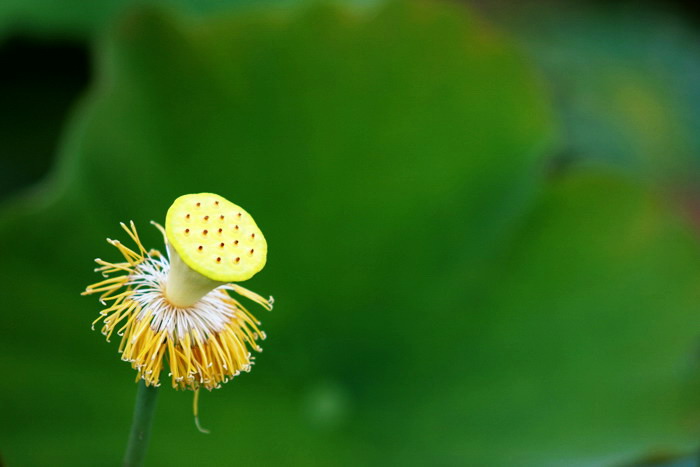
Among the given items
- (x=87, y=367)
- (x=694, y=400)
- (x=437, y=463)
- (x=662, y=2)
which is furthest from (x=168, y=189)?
(x=662, y=2)

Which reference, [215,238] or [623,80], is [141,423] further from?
[623,80]

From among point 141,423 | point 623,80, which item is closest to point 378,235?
point 141,423

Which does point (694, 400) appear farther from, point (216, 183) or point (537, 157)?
point (216, 183)

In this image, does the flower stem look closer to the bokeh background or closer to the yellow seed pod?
the yellow seed pod

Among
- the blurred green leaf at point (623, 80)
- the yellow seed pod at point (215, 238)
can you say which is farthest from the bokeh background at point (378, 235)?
the yellow seed pod at point (215, 238)

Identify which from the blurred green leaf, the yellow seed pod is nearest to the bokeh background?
the blurred green leaf
